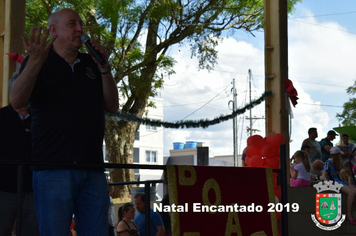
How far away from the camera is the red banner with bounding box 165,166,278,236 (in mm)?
2613

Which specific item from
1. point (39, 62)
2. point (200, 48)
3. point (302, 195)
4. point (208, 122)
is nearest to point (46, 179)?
point (39, 62)

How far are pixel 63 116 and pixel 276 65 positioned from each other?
5.20 m

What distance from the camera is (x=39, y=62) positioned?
1933 millimetres

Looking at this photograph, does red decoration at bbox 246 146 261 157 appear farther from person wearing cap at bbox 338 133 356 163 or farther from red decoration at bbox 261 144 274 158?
person wearing cap at bbox 338 133 356 163

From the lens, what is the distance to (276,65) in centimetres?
682

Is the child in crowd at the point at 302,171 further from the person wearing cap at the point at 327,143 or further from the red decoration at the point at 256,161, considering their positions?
the person wearing cap at the point at 327,143

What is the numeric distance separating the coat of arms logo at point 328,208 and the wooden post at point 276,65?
915mm

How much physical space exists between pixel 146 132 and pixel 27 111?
1465 inches

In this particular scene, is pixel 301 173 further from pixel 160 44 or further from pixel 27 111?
pixel 160 44

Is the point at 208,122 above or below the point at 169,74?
below

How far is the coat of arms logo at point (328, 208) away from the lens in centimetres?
580

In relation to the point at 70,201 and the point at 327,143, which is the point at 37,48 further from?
the point at 327,143

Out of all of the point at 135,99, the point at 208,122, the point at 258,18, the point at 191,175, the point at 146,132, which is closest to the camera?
the point at 191,175

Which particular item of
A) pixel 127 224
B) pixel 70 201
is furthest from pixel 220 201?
pixel 127 224
